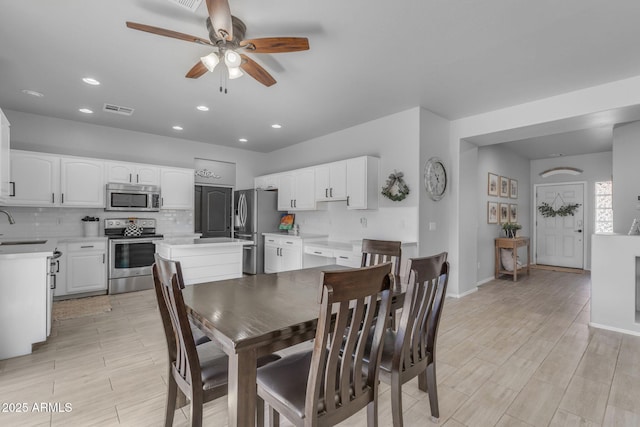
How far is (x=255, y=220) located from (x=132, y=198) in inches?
82.9

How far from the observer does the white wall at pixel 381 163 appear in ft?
13.8

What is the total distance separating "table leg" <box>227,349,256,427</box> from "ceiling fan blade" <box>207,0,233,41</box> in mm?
1883

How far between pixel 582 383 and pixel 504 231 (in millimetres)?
4768

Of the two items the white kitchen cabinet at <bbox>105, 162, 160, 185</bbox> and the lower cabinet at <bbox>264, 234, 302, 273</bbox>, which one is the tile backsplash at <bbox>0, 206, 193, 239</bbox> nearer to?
the white kitchen cabinet at <bbox>105, 162, 160, 185</bbox>

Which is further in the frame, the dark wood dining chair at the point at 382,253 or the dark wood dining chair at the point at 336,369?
the dark wood dining chair at the point at 382,253

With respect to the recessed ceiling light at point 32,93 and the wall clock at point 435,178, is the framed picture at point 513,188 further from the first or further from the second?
the recessed ceiling light at point 32,93

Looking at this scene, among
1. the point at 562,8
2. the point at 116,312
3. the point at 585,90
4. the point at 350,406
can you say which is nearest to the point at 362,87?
the point at 562,8

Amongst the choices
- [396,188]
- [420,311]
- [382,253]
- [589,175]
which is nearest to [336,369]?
[420,311]

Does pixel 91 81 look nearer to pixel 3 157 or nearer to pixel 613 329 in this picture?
pixel 3 157

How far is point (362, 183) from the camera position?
4.48 metres

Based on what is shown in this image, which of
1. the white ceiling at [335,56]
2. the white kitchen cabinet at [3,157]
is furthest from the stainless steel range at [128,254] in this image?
the white ceiling at [335,56]

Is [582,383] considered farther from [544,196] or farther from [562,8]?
[544,196]

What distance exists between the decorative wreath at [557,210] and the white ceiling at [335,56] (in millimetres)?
4841

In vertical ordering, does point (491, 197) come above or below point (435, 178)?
below
